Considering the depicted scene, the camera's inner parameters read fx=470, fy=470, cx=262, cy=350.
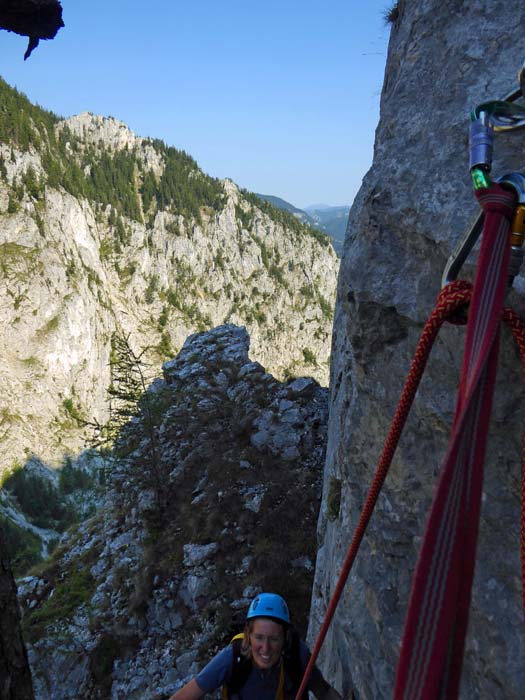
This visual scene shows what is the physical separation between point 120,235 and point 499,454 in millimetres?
117510

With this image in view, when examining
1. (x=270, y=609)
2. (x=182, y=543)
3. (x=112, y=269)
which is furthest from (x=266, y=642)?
(x=112, y=269)

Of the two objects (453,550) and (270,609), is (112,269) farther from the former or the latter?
(453,550)

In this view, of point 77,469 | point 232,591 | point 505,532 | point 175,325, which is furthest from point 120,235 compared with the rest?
point 505,532

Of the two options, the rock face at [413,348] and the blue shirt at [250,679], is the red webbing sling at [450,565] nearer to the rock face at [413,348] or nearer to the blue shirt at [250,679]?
the rock face at [413,348]

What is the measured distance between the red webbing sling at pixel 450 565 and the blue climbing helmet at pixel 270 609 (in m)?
2.76

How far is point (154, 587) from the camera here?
11.2 m

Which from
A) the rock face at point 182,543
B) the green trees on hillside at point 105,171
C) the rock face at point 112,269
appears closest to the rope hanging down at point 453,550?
the rock face at point 182,543

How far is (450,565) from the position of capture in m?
0.95

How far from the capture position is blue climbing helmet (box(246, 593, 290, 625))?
3.38m

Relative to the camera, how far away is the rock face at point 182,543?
9.71 metres

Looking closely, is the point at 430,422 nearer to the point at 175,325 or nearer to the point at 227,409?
Result: the point at 227,409

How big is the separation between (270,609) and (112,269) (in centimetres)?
11166

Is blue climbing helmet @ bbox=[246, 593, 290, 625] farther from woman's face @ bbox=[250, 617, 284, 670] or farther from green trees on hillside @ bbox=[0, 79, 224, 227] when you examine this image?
green trees on hillside @ bbox=[0, 79, 224, 227]

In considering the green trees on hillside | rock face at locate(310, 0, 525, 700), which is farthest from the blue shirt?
the green trees on hillside
